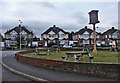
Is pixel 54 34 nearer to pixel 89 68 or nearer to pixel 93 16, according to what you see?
pixel 93 16

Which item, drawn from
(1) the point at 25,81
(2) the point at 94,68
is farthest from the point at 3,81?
(2) the point at 94,68

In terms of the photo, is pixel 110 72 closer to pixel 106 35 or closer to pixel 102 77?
pixel 102 77

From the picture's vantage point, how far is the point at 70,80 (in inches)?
456

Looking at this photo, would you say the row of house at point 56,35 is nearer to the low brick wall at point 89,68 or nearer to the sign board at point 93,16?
the sign board at point 93,16

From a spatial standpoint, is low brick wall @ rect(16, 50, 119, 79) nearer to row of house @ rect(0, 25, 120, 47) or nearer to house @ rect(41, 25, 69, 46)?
row of house @ rect(0, 25, 120, 47)

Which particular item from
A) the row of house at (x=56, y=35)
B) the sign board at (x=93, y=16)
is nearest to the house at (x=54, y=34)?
the row of house at (x=56, y=35)

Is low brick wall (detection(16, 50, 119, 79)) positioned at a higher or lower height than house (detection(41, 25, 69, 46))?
lower

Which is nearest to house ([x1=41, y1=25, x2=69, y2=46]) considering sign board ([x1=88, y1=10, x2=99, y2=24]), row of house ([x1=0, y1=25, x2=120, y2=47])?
row of house ([x1=0, y1=25, x2=120, y2=47])

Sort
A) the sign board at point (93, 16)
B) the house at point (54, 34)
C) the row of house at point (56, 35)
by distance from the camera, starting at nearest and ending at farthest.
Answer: the sign board at point (93, 16), the row of house at point (56, 35), the house at point (54, 34)

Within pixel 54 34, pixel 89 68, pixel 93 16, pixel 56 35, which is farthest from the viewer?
pixel 54 34

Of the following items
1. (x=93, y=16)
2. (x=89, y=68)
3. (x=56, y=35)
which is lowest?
→ (x=89, y=68)

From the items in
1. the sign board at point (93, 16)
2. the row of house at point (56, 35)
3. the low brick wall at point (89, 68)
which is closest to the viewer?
the low brick wall at point (89, 68)

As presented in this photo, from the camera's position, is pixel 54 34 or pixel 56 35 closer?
pixel 56 35

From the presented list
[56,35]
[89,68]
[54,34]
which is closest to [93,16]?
[89,68]
